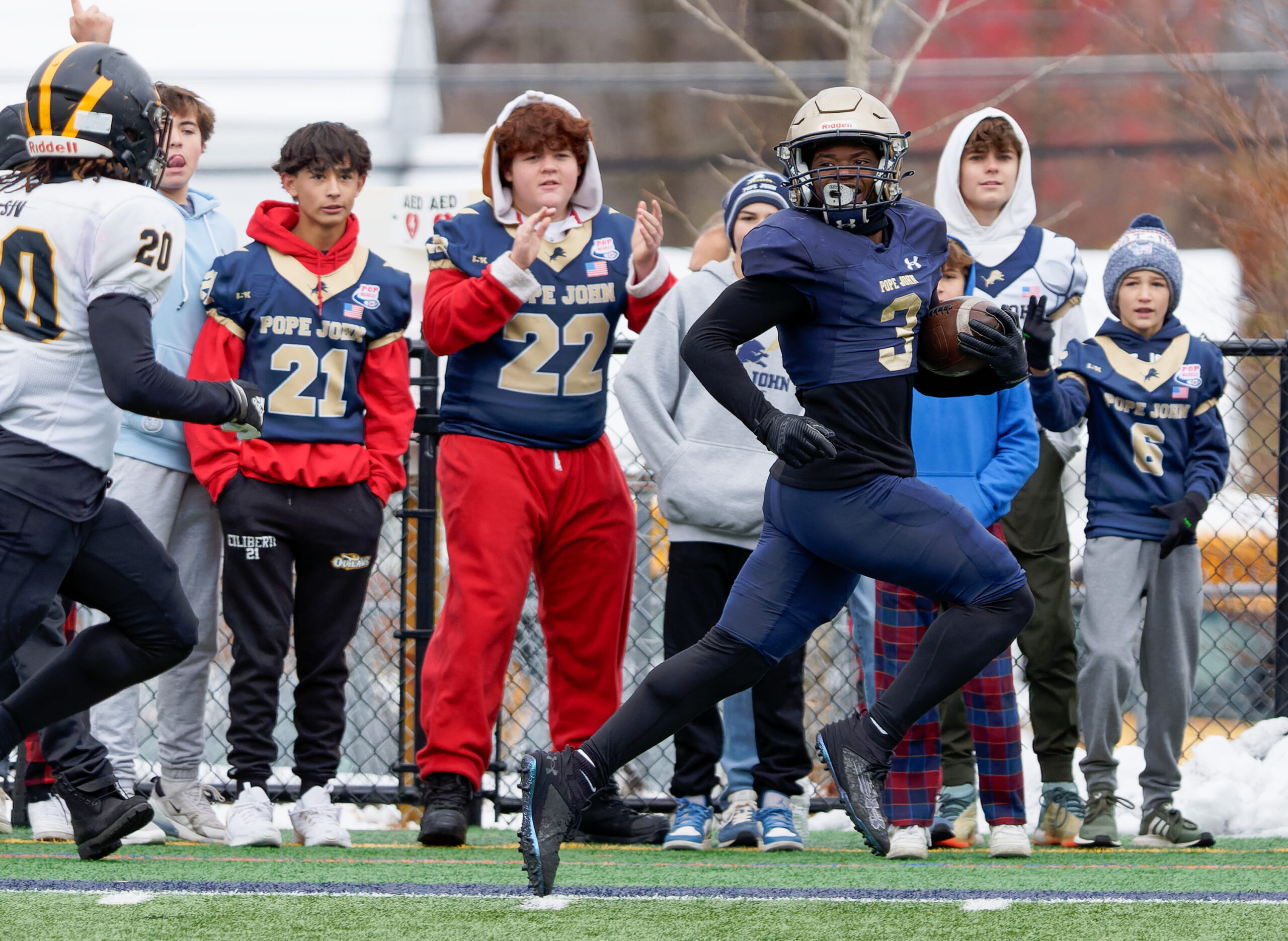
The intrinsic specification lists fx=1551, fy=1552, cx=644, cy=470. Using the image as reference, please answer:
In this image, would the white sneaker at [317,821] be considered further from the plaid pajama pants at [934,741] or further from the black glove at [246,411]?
the plaid pajama pants at [934,741]

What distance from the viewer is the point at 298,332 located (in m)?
4.96

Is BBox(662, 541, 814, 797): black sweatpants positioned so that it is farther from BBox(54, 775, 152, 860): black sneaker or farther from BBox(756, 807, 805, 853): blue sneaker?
BBox(54, 775, 152, 860): black sneaker

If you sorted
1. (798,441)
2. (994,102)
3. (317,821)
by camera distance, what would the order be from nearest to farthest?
(798,441), (317,821), (994,102)

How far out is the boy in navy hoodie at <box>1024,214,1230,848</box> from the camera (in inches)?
200

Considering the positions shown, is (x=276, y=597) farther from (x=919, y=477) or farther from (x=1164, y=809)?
(x=1164, y=809)

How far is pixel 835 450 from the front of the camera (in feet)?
11.6

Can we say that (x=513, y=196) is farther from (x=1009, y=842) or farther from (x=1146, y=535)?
(x=1009, y=842)

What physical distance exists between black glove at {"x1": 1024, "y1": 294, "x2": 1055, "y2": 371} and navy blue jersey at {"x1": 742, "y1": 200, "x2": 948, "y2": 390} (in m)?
0.69

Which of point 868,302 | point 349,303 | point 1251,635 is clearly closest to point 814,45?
point 1251,635

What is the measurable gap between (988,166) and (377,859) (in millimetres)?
3023

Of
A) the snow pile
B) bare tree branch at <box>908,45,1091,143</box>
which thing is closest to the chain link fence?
the snow pile

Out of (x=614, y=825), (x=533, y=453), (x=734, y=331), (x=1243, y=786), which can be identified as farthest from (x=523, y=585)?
(x=1243, y=786)

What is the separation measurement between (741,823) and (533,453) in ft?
4.50

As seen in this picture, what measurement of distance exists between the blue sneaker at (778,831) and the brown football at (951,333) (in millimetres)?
1731
